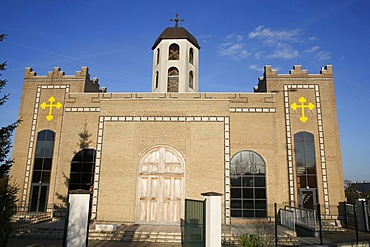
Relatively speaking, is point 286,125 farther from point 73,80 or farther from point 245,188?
point 73,80

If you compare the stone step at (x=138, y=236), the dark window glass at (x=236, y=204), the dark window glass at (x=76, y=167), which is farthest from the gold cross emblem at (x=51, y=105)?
the dark window glass at (x=236, y=204)

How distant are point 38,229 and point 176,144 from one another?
760 cm

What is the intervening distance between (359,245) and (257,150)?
726cm

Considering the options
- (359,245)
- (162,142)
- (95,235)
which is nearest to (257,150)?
(162,142)

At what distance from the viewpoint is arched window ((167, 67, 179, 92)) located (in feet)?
61.0

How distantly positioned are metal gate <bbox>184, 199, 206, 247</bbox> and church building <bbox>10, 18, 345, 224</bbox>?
5090mm

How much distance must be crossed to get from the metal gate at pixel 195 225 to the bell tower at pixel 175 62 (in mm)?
9876

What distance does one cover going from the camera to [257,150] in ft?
56.2

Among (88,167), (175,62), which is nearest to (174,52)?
(175,62)

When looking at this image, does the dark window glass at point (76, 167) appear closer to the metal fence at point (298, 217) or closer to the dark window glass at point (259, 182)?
the dark window glass at point (259, 182)

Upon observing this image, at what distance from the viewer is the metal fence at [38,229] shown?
11773mm

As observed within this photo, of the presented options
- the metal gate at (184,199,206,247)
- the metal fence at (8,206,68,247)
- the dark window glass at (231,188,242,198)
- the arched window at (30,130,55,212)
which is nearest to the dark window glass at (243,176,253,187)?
the dark window glass at (231,188,242,198)

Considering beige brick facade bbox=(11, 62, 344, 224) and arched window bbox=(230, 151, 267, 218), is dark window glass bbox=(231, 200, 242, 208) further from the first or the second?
beige brick facade bbox=(11, 62, 344, 224)

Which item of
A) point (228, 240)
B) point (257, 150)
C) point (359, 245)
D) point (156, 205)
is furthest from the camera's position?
point (257, 150)
